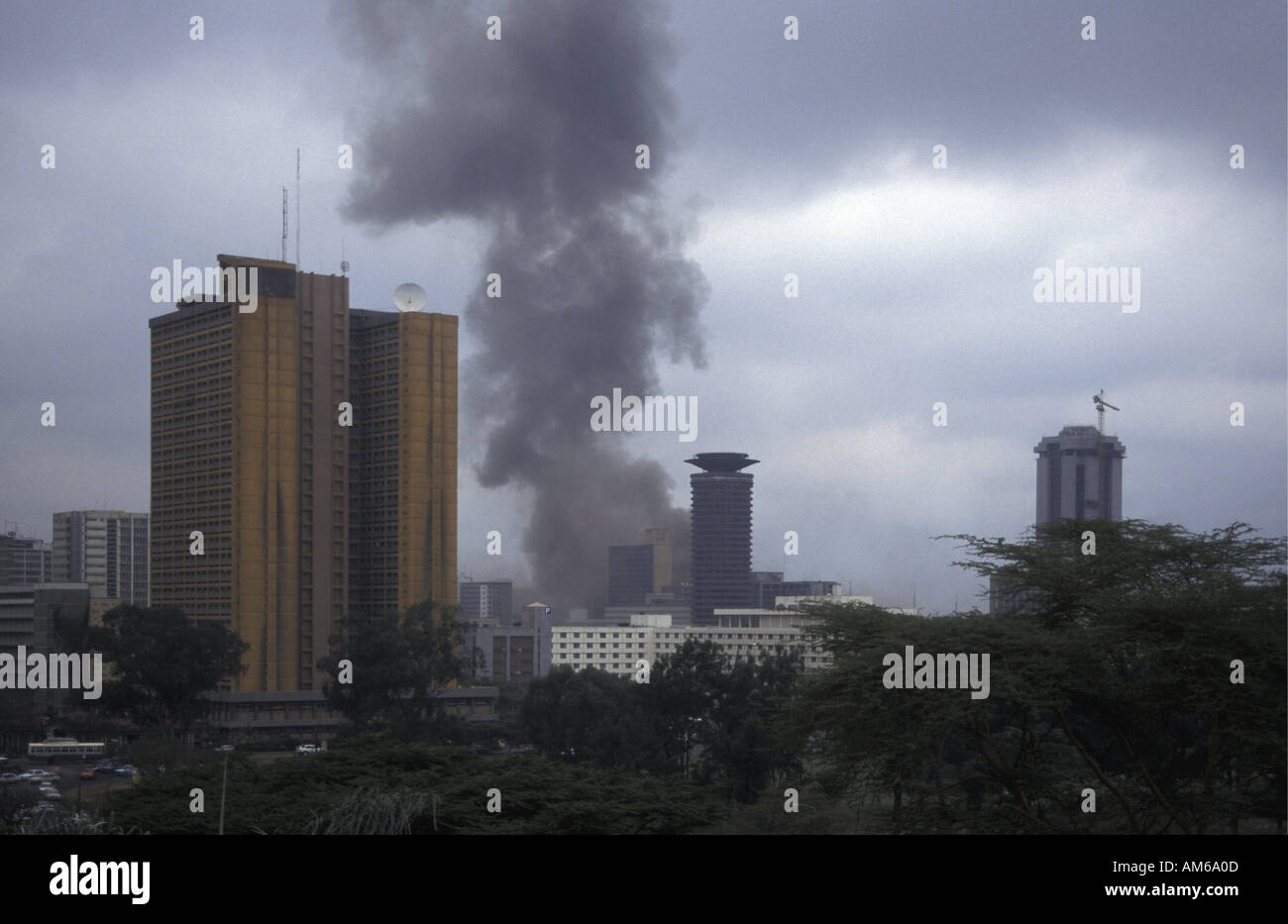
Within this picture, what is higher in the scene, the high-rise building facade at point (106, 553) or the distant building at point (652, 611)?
the high-rise building facade at point (106, 553)

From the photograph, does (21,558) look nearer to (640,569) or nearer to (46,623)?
(46,623)

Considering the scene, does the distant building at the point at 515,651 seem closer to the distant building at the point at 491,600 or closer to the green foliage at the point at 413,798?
A: the distant building at the point at 491,600

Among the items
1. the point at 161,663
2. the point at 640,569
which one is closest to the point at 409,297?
the point at 161,663

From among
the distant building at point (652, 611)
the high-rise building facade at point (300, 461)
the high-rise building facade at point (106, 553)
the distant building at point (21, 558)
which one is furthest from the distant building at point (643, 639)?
the distant building at point (21, 558)

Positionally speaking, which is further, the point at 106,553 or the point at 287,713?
the point at 106,553

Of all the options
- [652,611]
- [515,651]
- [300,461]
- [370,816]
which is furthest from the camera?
[652,611]
